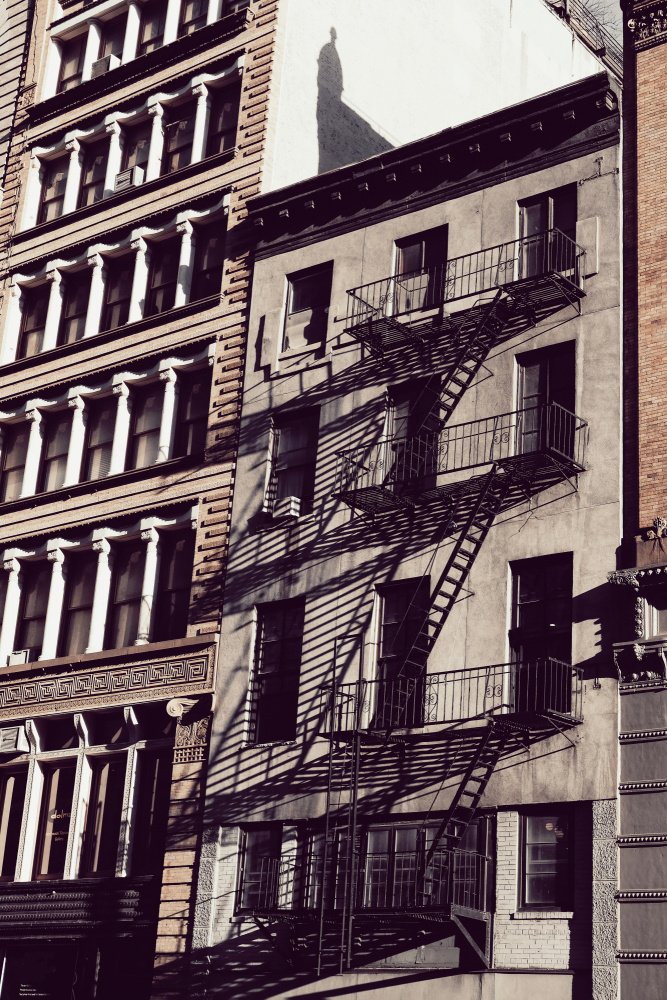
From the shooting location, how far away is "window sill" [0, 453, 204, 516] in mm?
31906

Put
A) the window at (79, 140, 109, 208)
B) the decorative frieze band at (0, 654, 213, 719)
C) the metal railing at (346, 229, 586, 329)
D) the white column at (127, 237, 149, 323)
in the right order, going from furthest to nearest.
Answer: the window at (79, 140, 109, 208)
the white column at (127, 237, 149, 323)
the decorative frieze band at (0, 654, 213, 719)
the metal railing at (346, 229, 586, 329)

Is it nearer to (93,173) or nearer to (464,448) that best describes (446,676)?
(464,448)

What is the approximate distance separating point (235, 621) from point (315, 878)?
240 inches

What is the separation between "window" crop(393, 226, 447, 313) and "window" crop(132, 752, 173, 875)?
1102cm

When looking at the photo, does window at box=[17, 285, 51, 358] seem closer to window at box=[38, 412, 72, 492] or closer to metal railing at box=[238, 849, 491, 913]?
window at box=[38, 412, 72, 492]

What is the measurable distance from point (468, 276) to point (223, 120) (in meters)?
11.4

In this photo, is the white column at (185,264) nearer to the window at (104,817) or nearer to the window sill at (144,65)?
the window sill at (144,65)

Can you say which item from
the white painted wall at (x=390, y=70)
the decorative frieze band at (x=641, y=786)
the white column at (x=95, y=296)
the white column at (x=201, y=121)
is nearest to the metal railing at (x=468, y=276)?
the white painted wall at (x=390, y=70)

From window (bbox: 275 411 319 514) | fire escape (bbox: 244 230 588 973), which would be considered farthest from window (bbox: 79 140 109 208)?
fire escape (bbox: 244 230 588 973)

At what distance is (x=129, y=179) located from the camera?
37.1 metres

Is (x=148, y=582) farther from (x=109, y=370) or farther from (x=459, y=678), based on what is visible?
(x=459, y=678)

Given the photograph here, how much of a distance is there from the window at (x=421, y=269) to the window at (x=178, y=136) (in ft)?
30.1

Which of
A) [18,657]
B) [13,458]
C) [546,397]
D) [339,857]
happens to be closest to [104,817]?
[18,657]

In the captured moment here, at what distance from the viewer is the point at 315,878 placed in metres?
25.4
